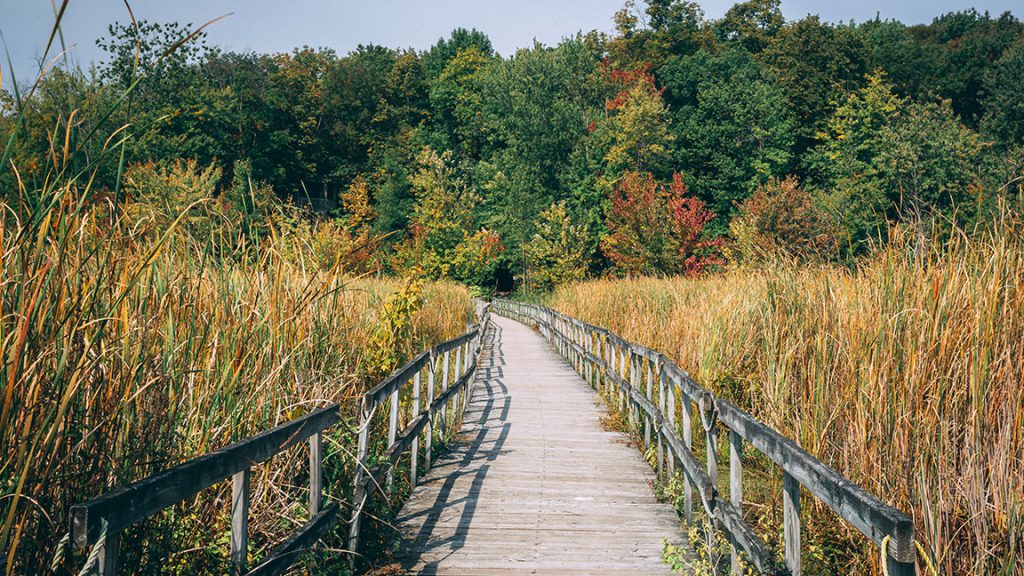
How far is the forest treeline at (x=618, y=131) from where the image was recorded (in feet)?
118

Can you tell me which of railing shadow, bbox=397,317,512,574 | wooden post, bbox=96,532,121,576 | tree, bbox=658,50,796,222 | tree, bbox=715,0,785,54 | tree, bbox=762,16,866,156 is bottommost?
railing shadow, bbox=397,317,512,574

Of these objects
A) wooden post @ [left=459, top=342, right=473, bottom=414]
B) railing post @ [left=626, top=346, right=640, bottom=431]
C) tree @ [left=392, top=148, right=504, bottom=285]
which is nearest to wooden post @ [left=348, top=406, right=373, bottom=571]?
railing post @ [left=626, top=346, right=640, bottom=431]

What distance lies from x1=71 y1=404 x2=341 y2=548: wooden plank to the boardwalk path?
172 centimetres

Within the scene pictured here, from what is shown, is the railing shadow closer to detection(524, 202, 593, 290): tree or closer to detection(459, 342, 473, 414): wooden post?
detection(459, 342, 473, 414): wooden post

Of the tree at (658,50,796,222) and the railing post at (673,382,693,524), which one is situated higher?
the tree at (658,50,796,222)

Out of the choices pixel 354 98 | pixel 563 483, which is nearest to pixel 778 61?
pixel 354 98

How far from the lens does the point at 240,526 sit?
2.57 m

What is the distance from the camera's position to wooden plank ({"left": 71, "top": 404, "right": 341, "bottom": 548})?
1.69 metres

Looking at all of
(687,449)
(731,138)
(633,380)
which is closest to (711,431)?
(687,449)

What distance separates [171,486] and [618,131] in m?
44.9

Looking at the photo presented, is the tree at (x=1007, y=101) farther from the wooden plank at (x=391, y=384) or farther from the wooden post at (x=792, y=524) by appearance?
the wooden post at (x=792, y=524)

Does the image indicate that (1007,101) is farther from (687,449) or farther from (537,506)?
(537,506)

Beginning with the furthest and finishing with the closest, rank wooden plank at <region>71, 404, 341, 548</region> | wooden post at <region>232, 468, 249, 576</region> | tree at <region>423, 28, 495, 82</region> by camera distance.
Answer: tree at <region>423, 28, 495, 82</region>, wooden post at <region>232, 468, 249, 576</region>, wooden plank at <region>71, 404, 341, 548</region>

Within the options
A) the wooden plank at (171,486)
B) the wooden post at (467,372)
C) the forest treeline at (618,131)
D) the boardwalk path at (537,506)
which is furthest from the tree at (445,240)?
the wooden plank at (171,486)
